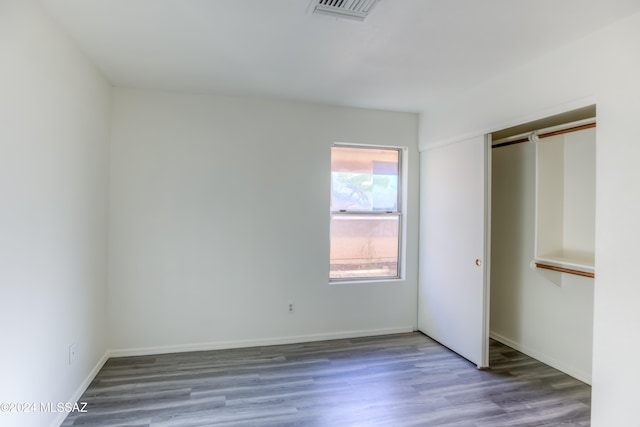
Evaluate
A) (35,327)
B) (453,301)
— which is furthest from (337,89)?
(35,327)

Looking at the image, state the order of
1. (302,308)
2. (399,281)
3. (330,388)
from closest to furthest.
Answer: (330,388) → (302,308) → (399,281)

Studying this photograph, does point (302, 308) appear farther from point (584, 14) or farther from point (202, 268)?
point (584, 14)

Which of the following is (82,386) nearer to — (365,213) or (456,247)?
(365,213)

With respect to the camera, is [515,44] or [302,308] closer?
[515,44]

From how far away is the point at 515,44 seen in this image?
2338mm

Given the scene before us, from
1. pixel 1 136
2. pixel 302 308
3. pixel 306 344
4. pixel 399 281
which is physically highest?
pixel 1 136

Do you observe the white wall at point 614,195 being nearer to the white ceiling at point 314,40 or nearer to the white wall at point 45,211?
the white ceiling at point 314,40

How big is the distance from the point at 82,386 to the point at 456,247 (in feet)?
11.4

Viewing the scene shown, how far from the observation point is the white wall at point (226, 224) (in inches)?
129

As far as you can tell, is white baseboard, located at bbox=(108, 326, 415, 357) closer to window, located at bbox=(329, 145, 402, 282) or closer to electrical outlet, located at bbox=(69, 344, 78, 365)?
window, located at bbox=(329, 145, 402, 282)

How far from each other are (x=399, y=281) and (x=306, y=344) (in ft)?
4.29

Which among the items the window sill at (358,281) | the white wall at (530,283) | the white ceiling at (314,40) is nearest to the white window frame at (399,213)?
the window sill at (358,281)

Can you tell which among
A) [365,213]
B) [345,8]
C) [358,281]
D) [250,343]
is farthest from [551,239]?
[250,343]

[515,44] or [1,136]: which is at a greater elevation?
[515,44]
